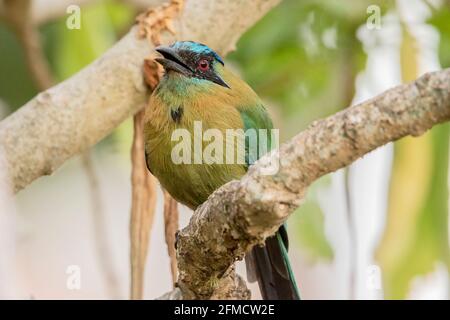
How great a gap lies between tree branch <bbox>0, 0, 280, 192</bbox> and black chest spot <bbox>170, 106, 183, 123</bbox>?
0.25m

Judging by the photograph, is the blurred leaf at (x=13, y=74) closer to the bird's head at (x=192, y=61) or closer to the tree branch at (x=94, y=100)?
the tree branch at (x=94, y=100)

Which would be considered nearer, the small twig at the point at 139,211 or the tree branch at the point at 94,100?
the tree branch at the point at 94,100

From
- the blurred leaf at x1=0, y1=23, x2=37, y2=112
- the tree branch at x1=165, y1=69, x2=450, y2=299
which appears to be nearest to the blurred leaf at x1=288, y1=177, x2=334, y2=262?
the tree branch at x1=165, y1=69, x2=450, y2=299

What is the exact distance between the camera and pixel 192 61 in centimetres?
383

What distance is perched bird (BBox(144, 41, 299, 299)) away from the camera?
3643mm

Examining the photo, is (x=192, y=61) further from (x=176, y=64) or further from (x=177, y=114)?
(x=177, y=114)

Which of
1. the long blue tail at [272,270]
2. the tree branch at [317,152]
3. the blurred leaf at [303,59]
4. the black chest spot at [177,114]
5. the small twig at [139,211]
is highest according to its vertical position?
the blurred leaf at [303,59]

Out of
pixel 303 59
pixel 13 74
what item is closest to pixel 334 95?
pixel 303 59

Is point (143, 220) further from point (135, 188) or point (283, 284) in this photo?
point (283, 284)

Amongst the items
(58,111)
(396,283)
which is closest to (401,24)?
(396,283)

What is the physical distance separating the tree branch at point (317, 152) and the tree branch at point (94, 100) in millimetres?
1165

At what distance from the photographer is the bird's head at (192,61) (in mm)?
3770

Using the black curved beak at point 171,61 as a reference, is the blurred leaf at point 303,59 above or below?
above

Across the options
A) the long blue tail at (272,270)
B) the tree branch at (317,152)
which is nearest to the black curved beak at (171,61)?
the long blue tail at (272,270)
